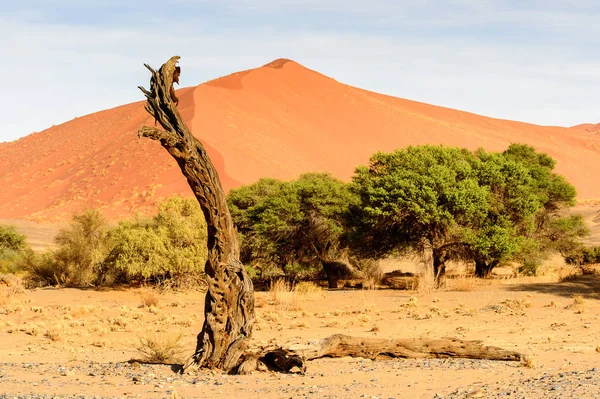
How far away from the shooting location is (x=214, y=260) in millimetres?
10852

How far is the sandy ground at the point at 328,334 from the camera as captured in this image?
961 cm

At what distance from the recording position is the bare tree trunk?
10.6 meters

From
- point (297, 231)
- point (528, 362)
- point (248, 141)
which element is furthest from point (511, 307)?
point (248, 141)

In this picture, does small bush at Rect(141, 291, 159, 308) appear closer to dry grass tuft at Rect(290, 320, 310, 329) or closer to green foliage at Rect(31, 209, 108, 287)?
dry grass tuft at Rect(290, 320, 310, 329)

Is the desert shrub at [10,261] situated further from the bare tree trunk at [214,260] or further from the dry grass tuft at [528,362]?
the dry grass tuft at [528,362]

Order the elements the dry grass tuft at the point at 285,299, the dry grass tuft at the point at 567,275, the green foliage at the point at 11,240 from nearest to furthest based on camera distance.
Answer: the dry grass tuft at the point at 285,299 < the dry grass tuft at the point at 567,275 < the green foliage at the point at 11,240

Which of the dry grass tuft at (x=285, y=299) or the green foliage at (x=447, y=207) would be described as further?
the green foliage at (x=447, y=207)

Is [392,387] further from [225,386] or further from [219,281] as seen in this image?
[219,281]

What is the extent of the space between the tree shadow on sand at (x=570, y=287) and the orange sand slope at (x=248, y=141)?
40403 mm

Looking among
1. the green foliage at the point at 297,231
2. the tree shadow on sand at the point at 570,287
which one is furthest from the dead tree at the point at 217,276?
the green foliage at the point at 297,231

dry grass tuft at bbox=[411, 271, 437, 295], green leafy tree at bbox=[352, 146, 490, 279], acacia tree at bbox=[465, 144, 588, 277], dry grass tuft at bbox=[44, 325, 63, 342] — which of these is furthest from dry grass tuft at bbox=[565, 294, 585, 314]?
dry grass tuft at bbox=[44, 325, 63, 342]

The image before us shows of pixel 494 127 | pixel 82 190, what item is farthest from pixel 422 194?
pixel 494 127

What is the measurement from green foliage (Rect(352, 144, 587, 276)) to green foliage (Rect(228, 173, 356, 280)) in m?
1.02

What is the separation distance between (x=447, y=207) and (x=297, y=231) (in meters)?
5.85
